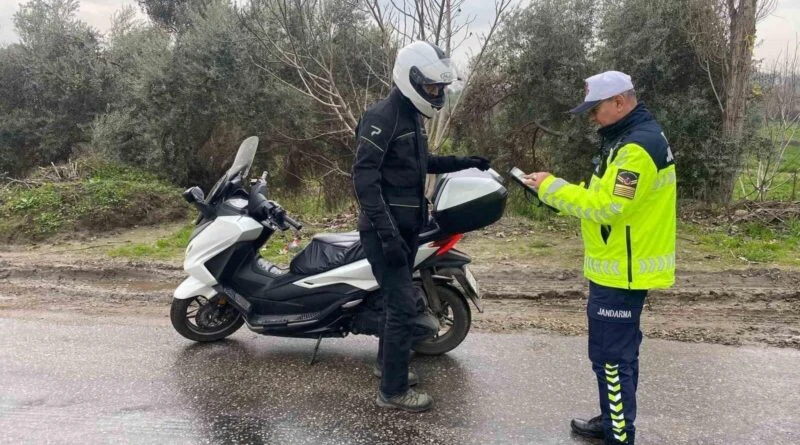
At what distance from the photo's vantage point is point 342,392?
12.3 ft

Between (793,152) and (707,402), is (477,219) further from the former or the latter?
(793,152)

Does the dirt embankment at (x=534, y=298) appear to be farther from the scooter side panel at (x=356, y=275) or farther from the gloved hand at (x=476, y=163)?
the gloved hand at (x=476, y=163)

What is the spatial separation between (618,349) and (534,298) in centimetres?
251

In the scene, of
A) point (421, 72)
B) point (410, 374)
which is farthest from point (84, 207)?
point (421, 72)

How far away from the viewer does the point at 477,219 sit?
12.6ft

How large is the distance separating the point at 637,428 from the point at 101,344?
3.72 meters

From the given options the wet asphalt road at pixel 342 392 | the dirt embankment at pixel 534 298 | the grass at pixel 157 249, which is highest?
the grass at pixel 157 249

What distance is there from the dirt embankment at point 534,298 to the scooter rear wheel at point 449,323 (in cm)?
58

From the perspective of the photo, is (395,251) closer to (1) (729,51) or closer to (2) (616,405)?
(2) (616,405)

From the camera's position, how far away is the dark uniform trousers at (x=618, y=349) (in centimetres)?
293

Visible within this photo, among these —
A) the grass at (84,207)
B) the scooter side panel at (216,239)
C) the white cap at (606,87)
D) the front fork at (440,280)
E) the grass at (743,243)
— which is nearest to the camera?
the white cap at (606,87)

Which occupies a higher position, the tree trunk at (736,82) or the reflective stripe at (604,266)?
the tree trunk at (736,82)

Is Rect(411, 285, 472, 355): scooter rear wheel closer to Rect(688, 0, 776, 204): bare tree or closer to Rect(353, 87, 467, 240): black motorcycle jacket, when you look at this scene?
Rect(353, 87, 467, 240): black motorcycle jacket

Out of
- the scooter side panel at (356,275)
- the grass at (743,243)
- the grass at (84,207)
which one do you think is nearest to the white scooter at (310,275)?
the scooter side panel at (356,275)
